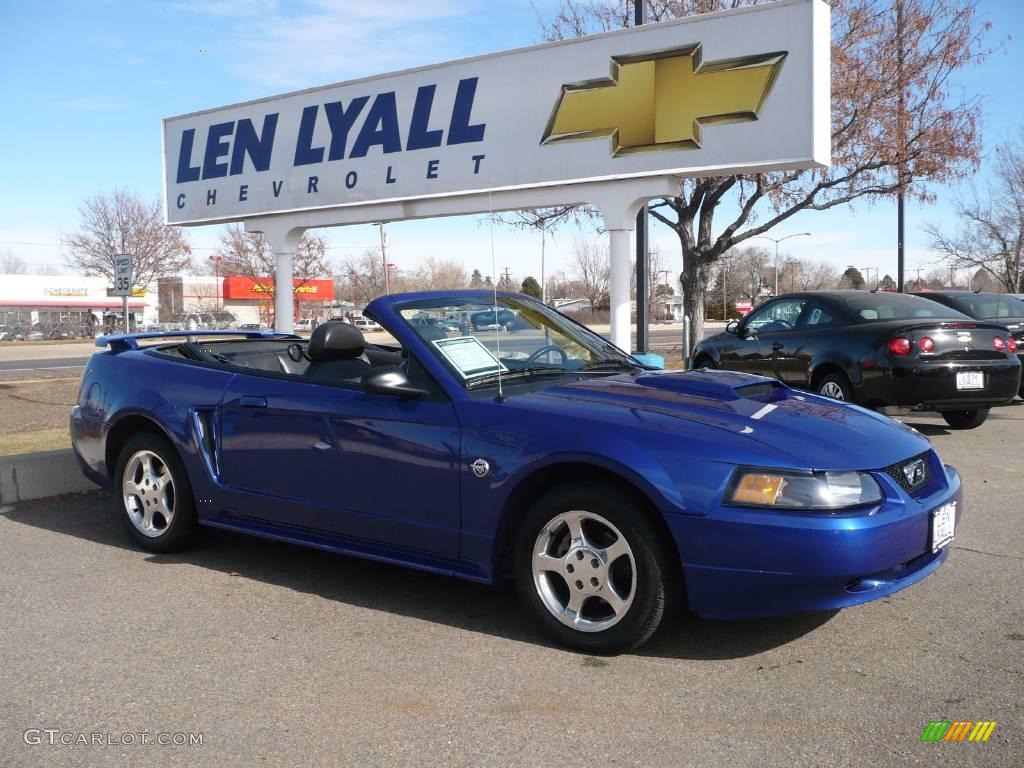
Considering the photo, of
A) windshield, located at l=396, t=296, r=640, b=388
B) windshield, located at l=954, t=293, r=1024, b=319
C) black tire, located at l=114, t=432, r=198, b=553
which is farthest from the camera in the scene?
windshield, located at l=954, t=293, r=1024, b=319

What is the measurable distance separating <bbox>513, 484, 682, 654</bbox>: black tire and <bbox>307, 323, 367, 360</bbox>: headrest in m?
1.48

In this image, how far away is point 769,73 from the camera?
9.89m

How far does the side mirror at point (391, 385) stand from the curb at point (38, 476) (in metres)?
3.65

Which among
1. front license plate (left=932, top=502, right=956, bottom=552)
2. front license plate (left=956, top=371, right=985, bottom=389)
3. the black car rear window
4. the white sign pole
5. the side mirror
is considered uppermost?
the white sign pole

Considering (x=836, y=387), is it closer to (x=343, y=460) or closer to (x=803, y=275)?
(x=343, y=460)

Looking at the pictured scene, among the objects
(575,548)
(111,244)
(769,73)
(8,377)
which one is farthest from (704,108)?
(111,244)

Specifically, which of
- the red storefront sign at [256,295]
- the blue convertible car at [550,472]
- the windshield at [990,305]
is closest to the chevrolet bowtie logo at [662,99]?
the windshield at [990,305]

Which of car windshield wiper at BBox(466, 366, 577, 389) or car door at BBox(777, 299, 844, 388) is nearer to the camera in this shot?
car windshield wiper at BBox(466, 366, 577, 389)

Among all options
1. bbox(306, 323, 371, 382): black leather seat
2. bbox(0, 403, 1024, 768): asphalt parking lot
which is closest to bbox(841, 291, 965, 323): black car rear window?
bbox(0, 403, 1024, 768): asphalt parking lot

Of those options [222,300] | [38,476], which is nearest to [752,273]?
[222,300]

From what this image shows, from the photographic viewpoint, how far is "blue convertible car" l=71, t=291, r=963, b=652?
3480 millimetres

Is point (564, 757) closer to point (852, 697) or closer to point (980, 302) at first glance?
point (852, 697)

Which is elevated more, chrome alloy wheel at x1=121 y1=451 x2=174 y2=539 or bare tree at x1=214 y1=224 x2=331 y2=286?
bare tree at x1=214 y1=224 x2=331 y2=286

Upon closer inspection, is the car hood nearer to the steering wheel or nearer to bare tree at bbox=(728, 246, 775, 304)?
the steering wheel
